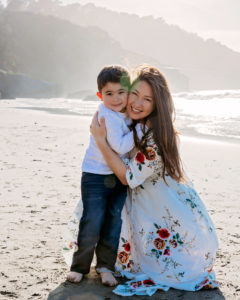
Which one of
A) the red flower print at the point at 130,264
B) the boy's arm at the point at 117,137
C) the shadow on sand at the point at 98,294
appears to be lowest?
the shadow on sand at the point at 98,294

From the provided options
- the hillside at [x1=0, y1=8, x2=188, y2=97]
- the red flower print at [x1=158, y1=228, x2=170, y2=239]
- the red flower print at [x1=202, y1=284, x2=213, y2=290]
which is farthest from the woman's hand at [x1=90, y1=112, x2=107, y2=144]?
the hillside at [x1=0, y1=8, x2=188, y2=97]

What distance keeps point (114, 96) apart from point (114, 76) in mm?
139

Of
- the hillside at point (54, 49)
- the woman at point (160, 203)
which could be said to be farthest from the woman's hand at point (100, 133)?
the hillside at point (54, 49)

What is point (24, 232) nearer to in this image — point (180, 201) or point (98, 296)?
point (98, 296)

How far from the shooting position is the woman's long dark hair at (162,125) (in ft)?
9.11

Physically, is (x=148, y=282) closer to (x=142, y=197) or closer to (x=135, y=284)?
(x=135, y=284)

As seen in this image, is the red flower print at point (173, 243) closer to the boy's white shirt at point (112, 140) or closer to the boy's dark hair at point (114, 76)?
the boy's white shirt at point (112, 140)

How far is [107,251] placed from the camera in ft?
9.59

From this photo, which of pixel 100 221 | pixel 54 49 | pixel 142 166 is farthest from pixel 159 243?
pixel 54 49

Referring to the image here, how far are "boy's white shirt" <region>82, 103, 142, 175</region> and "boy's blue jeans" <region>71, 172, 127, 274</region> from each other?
60 mm

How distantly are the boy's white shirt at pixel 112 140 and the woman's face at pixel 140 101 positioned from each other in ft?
0.25

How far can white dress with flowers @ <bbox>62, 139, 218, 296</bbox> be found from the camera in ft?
9.16

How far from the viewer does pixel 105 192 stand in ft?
9.42

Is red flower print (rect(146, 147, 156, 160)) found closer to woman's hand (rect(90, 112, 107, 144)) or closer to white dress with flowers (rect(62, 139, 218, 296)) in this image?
white dress with flowers (rect(62, 139, 218, 296))
